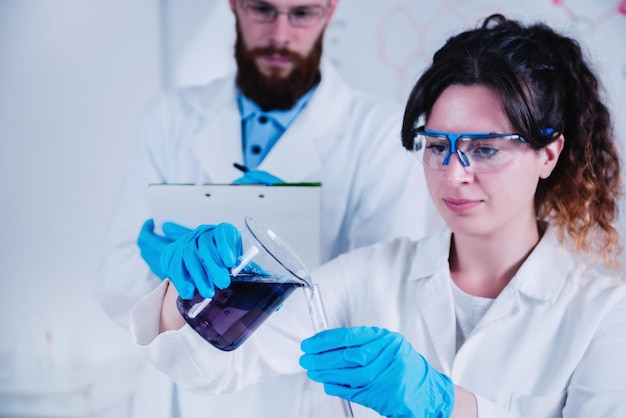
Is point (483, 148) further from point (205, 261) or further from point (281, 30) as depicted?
point (281, 30)

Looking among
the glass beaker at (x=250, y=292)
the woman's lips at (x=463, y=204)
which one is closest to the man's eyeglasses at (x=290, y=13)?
the woman's lips at (x=463, y=204)

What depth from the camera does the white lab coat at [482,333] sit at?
51.9 inches

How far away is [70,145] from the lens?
102 inches

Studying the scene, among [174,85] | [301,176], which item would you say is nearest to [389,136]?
[301,176]

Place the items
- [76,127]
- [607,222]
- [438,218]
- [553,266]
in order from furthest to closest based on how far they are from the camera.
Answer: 1. [76,127]
2. [438,218]
3. [607,222]
4. [553,266]

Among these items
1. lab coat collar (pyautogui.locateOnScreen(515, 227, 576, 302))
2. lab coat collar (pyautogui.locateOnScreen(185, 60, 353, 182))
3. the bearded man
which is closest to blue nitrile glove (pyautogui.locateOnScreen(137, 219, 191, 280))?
the bearded man

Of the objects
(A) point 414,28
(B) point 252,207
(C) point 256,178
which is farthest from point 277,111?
(A) point 414,28

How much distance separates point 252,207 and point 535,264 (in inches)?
23.9

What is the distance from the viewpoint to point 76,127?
2.59 metres

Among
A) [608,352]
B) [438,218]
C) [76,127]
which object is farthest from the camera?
[76,127]

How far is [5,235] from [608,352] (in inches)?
84.3

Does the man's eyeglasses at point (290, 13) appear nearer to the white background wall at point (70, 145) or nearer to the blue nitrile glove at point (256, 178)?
the blue nitrile glove at point (256, 178)

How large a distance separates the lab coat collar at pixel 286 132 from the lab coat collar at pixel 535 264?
0.45 meters

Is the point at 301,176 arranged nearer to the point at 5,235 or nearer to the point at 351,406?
the point at 351,406
